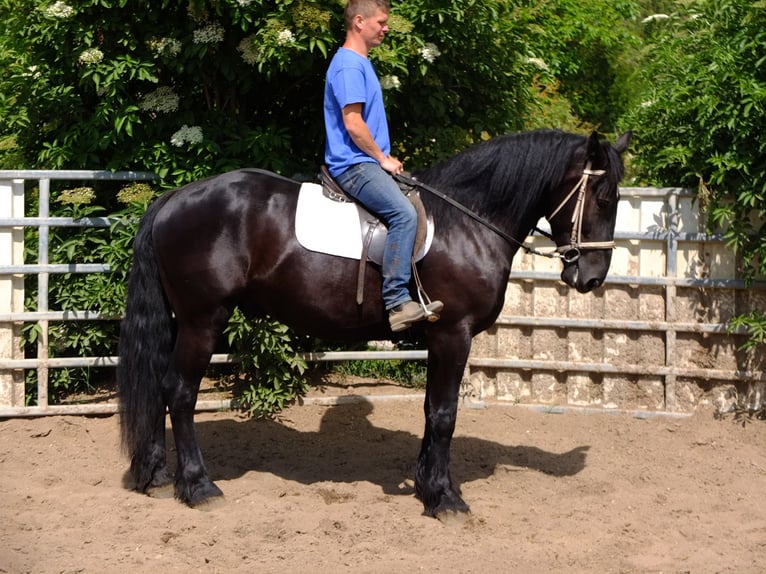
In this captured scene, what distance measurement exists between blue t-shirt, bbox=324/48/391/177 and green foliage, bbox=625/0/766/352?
2.80 m

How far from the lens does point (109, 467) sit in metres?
6.27

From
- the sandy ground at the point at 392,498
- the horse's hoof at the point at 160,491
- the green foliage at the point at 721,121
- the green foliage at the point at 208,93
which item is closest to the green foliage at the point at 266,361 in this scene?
the green foliage at the point at 208,93

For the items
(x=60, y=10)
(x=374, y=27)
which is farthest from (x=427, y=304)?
(x=60, y=10)

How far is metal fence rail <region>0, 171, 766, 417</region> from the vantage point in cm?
698

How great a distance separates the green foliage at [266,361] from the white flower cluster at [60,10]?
2.47 m

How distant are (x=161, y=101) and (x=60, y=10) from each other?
931 mm

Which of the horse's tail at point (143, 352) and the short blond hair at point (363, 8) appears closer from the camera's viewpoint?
the short blond hair at point (363, 8)

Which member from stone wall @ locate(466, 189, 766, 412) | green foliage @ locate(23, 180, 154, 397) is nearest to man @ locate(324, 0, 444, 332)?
green foliage @ locate(23, 180, 154, 397)

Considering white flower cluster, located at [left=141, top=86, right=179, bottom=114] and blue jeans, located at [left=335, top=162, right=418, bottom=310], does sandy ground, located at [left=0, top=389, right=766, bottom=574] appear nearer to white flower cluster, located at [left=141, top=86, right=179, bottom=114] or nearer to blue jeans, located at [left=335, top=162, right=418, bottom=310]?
blue jeans, located at [left=335, top=162, right=418, bottom=310]

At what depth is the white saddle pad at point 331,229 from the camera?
17.9ft

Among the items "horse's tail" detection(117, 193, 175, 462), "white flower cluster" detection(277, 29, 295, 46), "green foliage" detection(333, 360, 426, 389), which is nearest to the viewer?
"horse's tail" detection(117, 193, 175, 462)

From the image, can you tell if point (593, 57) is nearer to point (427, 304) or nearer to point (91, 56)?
point (91, 56)

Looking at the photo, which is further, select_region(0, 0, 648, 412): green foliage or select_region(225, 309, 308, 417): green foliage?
select_region(225, 309, 308, 417): green foliage

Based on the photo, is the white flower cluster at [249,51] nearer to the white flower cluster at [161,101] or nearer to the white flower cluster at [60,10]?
the white flower cluster at [161,101]
